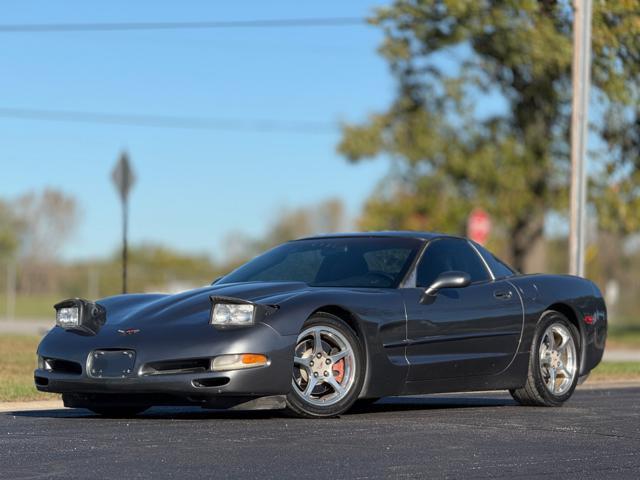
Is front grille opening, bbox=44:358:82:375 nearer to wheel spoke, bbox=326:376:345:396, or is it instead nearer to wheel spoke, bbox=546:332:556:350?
wheel spoke, bbox=326:376:345:396

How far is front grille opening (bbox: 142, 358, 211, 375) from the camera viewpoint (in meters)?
8.91

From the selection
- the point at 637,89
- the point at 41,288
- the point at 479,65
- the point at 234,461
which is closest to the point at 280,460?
the point at 234,461

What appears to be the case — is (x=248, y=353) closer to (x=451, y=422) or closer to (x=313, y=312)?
(x=313, y=312)

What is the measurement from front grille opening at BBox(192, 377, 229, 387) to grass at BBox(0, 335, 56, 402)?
109 inches

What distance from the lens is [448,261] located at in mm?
10758

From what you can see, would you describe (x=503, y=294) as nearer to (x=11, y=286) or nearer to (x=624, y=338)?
(x=624, y=338)

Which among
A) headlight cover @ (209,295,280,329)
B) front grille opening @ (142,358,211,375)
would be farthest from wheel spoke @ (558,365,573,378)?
front grille opening @ (142,358,211,375)

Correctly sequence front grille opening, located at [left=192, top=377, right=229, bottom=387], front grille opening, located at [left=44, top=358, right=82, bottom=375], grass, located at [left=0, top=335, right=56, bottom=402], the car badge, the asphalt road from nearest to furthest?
1. the asphalt road
2. front grille opening, located at [left=192, top=377, right=229, bottom=387]
3. the car badge
4. front grille opening, located at [left=44, top=358, right=82, bottom=375]
5. grass, located at [left=0, top=335, right=56, bottom=402]

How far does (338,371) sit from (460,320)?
1.25 meters

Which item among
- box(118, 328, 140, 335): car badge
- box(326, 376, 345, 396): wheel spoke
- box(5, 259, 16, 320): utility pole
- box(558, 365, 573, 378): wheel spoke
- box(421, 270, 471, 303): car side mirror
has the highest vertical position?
box(421, 270, 471, 303): car side mirror

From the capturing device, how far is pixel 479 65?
31516 mm

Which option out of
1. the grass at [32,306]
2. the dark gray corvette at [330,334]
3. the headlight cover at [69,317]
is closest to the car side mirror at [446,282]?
the dark gray corvette at [330,334]

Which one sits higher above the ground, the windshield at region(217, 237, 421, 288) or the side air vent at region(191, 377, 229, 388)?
the windshield at region(217, 237, 421, 288)

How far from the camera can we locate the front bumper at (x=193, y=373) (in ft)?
29.1
